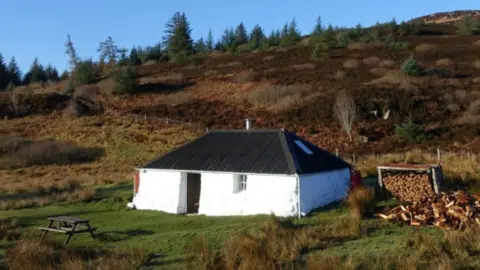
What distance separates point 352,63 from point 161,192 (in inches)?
1524

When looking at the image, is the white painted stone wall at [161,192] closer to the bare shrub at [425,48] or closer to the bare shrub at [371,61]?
the bare shrub at [371,61]

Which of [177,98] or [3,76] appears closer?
[177,98]

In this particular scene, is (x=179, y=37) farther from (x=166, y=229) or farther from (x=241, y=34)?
(x=166, y=229)

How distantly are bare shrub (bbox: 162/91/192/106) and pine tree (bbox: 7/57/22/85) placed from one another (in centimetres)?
3892

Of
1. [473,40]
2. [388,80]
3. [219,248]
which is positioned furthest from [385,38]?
[219,248]

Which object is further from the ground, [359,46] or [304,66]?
[359,46]

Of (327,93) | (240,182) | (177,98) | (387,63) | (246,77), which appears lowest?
(240,182)

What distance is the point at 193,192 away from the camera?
803 inches

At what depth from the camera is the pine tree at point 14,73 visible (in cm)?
8122

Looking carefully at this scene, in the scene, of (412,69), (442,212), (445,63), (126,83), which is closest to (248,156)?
(442,212)

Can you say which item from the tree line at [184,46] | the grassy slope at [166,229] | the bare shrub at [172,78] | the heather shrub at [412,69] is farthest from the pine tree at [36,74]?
the grassy slope at [166,229]

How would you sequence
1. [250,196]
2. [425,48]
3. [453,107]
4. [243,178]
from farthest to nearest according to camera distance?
[425,48] → [453,107] → [243,178] → [250,196]

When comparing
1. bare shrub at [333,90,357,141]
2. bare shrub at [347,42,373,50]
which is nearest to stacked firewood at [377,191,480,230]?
bare shrub at [333,90,357,141]

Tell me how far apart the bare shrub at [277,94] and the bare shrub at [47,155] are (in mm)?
14012
